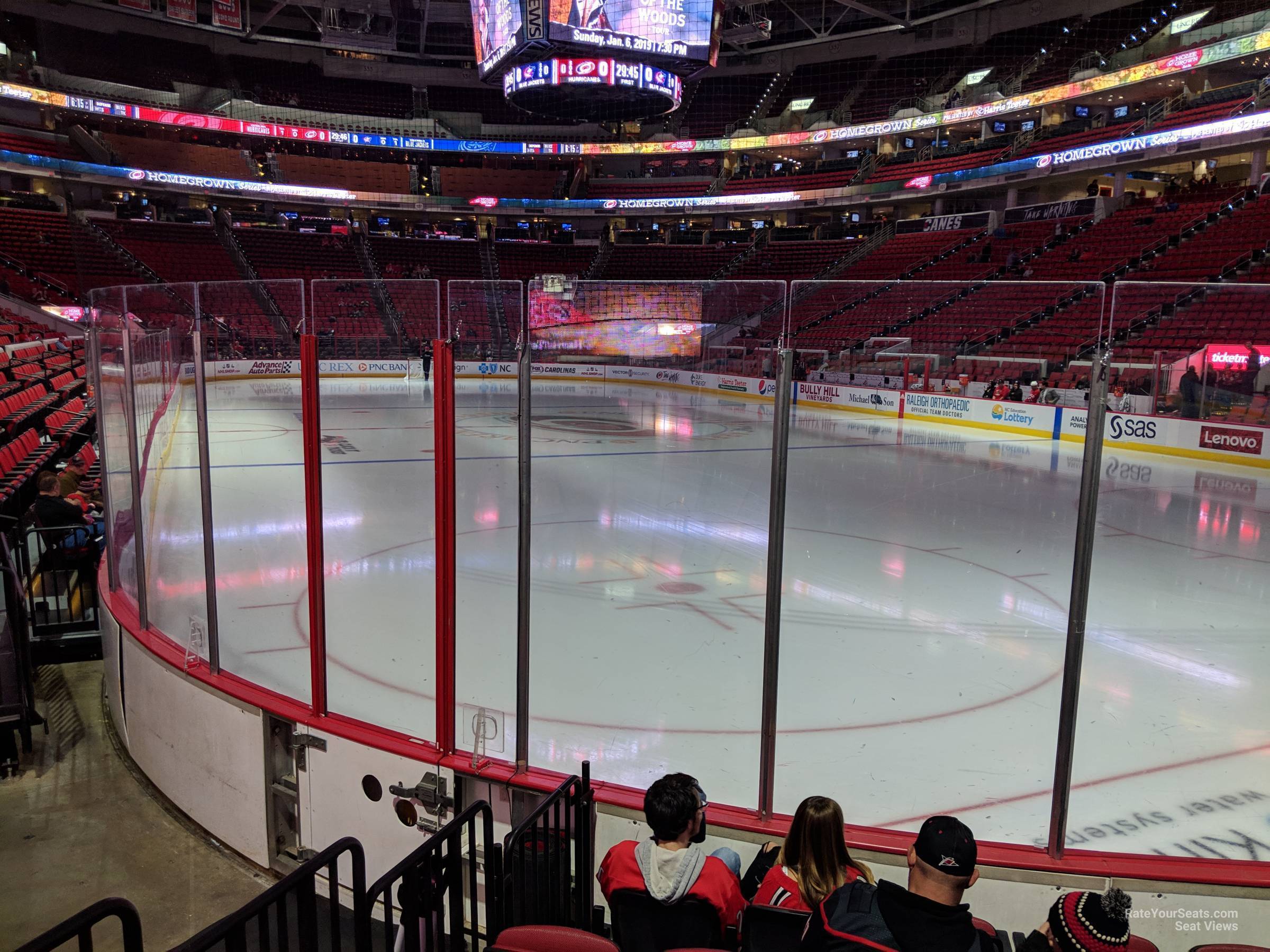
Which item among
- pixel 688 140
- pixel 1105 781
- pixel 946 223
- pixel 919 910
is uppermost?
pixel 688 140

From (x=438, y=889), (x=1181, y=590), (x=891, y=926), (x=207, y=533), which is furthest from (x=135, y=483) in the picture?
(x=1181, y=590)

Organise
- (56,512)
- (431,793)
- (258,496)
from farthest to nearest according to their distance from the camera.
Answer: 1. (258,496)
2. (56,512)
3. (431,793)

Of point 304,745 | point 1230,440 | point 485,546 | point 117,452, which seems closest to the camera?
point 304,745

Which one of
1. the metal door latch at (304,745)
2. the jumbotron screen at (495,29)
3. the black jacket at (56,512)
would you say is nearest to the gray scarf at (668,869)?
the metal door latch at (304,745)

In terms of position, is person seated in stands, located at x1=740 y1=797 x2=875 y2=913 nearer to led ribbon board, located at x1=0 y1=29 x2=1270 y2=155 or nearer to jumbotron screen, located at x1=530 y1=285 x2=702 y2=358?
jumbotron screen, located at x1=530 y1=285 x2=702 y2=358

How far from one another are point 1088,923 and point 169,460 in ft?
22.3

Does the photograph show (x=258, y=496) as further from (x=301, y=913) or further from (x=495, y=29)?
(x=495, y=29)

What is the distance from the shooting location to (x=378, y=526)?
773 centimetres

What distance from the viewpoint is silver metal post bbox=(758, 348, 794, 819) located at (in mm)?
2400

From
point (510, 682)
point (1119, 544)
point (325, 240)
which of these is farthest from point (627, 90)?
point (325, 240)

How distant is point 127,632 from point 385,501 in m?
4.74

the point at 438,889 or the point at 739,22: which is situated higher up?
the point at 739,22

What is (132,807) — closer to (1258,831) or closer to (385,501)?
(1258,831)

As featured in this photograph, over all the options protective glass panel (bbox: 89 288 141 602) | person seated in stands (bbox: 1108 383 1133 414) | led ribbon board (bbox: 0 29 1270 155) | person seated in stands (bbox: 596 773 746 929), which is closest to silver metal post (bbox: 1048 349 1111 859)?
person seated in stands (bbox: 596 773 746 929)
